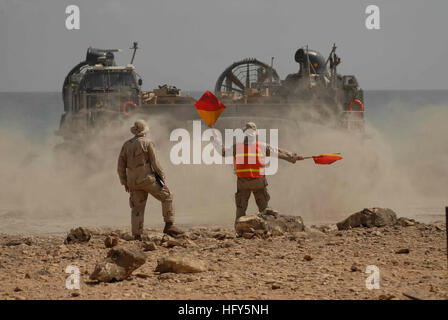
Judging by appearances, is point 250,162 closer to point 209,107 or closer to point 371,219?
point 209,107

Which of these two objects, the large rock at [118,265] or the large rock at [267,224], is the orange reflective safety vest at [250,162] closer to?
the large rock at [267,224]

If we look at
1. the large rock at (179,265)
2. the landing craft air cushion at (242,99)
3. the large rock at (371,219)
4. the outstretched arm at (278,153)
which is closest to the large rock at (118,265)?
the large rock at (179,265)

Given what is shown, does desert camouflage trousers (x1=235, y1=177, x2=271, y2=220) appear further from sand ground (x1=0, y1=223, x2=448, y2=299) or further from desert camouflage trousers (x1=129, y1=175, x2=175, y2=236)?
desert camouflage trousers (x1=129, y1=175, x2=175, y2=236)

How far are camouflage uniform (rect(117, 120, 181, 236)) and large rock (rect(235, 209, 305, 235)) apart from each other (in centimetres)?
73

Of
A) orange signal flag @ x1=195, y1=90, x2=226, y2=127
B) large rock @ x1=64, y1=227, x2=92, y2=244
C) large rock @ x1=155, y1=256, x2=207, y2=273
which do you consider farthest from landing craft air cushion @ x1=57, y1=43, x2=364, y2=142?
large rock @ x1=155, y1=256, x2=207, y2=273

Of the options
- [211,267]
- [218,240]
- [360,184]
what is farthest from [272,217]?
[360,184]

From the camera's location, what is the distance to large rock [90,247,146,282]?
5820 millimetres

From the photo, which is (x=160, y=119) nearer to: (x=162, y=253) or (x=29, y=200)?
(x=29, y=200)

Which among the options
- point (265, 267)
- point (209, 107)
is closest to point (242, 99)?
point (209, 107)

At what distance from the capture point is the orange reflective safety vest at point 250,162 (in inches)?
333

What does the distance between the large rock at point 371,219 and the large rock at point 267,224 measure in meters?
0.65

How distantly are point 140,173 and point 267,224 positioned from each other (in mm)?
1362
